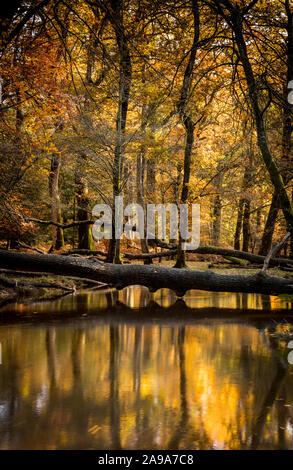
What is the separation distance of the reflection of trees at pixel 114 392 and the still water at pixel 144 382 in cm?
1

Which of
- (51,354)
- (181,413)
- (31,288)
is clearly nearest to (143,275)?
(31,288)

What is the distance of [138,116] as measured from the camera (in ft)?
55.5

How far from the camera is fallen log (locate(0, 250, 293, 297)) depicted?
8055mm

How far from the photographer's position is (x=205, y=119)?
58.9 ft

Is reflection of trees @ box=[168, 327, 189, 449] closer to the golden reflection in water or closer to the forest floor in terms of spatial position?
the golden reflection in water

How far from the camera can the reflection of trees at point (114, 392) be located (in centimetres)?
258

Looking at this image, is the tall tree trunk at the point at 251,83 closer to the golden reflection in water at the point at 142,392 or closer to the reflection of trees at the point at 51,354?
the golden reflection in water at the point at 142,392

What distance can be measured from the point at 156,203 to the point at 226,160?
14.4 ft

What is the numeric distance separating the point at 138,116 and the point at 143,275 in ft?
35.0

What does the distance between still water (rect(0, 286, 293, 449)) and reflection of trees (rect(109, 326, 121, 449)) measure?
1cm

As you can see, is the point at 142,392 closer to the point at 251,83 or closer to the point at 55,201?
the point at 251,83

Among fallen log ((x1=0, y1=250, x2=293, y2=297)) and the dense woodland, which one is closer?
the dense woodland

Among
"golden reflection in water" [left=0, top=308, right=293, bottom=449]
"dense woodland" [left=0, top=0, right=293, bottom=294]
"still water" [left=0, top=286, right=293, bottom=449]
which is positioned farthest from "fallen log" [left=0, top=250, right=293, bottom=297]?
"golden reflection in water" [left=0, top=308, right=293, bottom=449]
